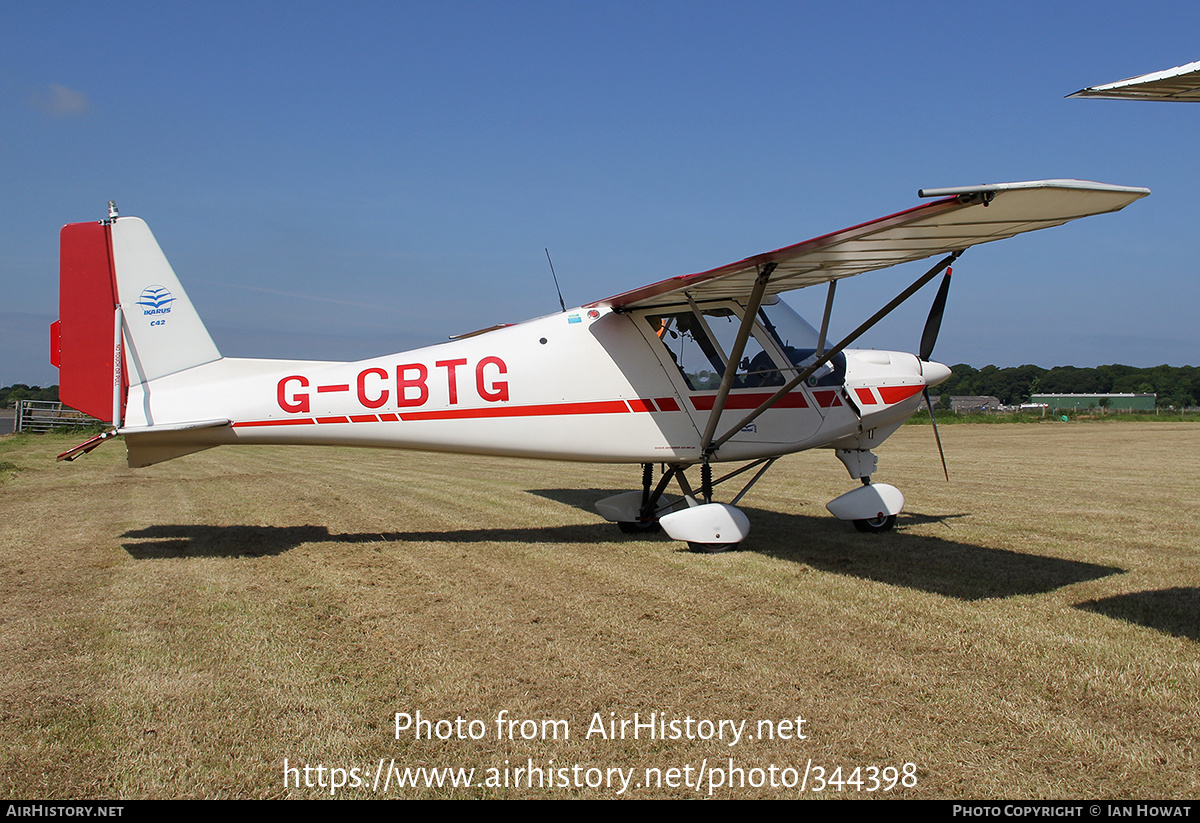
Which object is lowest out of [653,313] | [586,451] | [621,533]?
[621,533]

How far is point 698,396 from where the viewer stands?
313 inches

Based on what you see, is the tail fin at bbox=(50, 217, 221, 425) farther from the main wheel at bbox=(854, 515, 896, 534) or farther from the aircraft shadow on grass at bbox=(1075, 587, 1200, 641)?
the aircraft shadow on grass at bbox=(1075, 587, 1200, 641)

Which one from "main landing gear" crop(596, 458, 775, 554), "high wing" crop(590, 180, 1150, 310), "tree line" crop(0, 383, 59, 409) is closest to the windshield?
"high wing" crop(590, 180, 1150, 310)

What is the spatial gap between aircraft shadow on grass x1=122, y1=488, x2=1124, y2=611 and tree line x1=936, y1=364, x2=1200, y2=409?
110647 mm

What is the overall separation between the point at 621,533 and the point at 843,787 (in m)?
5.84

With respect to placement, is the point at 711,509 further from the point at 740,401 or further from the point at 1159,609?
the point at 1159,609

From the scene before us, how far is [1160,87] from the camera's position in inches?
147

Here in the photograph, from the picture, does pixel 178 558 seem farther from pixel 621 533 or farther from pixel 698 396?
pixel 698 396

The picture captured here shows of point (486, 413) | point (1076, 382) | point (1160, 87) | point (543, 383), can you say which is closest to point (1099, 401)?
point (1076, 382)

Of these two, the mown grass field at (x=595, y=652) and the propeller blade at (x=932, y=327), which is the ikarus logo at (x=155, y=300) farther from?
the propeller blade at (x=932, y=327)

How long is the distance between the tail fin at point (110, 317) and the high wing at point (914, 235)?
4434 millimetres

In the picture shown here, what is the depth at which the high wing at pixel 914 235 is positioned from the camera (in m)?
4.45

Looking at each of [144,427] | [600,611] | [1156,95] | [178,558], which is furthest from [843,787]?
[144,427]
